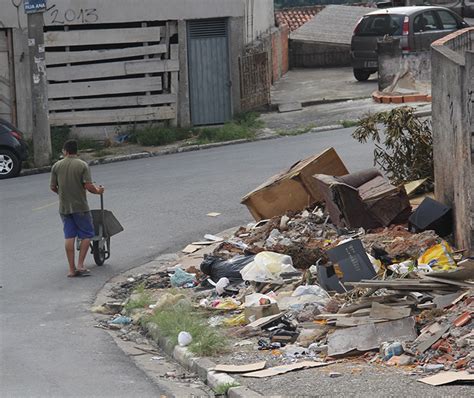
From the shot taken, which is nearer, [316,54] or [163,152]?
[163,152]

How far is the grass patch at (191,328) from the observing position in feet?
34.6

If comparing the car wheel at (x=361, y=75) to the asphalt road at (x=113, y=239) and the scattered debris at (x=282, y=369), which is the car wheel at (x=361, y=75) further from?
the scattered debris at (x=282, y=369)

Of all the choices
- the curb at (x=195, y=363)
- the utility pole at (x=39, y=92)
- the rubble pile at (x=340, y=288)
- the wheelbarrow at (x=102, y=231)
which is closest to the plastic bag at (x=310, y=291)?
the rubble pile at (x=340, y=288)

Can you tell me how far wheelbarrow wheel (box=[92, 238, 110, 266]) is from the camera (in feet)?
48.3

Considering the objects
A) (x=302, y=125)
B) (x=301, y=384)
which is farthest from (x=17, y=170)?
(x=301, y=384)

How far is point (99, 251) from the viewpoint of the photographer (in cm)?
1477

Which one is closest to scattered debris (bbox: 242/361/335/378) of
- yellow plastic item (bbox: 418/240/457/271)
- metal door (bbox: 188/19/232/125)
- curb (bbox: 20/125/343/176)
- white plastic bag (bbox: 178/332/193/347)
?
white plastic bag (bbox: 178/332/193/347)

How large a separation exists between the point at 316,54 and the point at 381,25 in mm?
8012

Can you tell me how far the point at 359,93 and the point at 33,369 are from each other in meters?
21.1

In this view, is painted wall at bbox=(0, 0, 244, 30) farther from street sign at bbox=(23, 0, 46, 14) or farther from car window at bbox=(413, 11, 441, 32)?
car window at bbox=(413, 11, 441, 32)

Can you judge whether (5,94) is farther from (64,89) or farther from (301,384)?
(301,384)

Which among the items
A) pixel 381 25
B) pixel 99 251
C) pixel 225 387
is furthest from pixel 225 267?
pixel 381 25

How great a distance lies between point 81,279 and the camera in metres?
14.2

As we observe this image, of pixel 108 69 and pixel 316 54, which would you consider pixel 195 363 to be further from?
pixel 316 54
